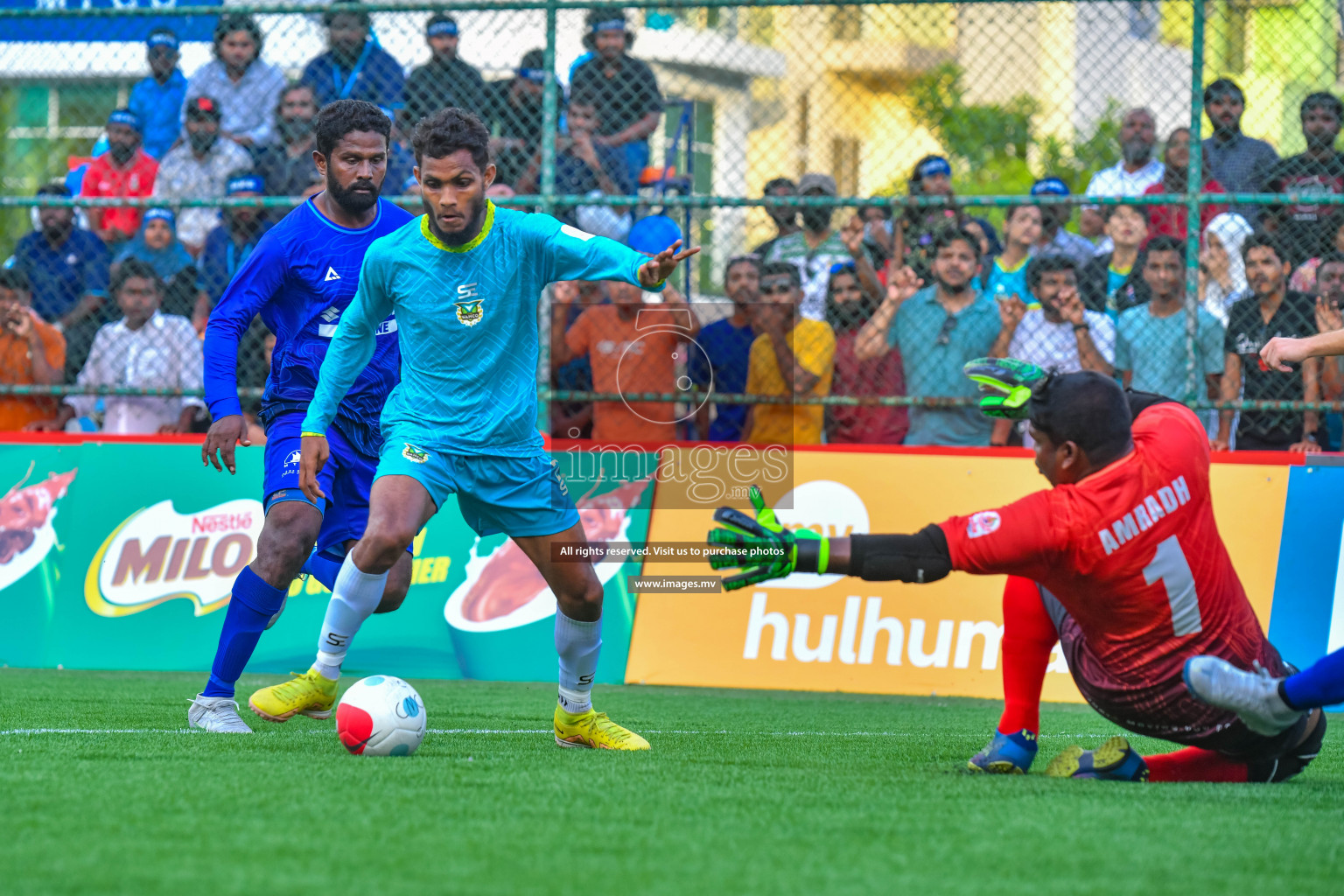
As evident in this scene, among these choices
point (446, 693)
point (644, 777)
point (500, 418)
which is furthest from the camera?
point (446, 693)

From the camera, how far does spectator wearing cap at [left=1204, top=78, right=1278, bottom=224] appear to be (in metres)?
8.48

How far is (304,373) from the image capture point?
5.96 m

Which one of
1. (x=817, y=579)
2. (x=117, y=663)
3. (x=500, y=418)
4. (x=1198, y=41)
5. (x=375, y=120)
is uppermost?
(x=1198, y=41)

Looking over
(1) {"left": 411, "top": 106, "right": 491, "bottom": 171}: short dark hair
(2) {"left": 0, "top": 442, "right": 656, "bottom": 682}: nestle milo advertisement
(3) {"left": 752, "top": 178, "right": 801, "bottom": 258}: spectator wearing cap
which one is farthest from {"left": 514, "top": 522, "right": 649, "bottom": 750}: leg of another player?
(3) {"left": 752, "top": 178, "right": 801, "bottom": 258}: spectator wearing cap

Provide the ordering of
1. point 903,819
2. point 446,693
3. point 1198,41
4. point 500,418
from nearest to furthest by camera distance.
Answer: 1. point 903,819
2. point 500,418
3. point 446,693
4. point 1198,41

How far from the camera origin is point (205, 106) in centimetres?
1013

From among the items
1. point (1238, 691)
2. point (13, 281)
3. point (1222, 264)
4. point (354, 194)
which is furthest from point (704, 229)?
point (1238, 691)

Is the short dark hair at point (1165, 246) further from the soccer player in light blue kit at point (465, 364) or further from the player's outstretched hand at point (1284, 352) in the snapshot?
the soccer player in light blue kit at point (465, 364)

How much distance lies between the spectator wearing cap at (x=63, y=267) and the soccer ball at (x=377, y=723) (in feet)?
18.7

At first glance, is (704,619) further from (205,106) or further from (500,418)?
(205,106)

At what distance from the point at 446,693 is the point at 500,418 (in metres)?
2.68

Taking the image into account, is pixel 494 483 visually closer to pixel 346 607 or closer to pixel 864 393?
pixel 346 607

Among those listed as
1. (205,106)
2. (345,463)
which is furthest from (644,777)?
(205,106)

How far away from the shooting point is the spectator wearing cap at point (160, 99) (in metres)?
10.2
